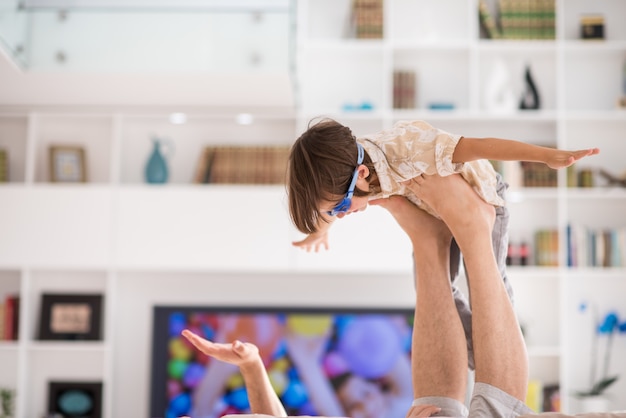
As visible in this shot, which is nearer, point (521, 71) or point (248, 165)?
point (248, 165)

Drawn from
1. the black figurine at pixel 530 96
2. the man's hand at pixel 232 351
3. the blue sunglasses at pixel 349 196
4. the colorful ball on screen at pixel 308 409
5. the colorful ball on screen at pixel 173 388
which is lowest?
the colorful ball on screen at pixel 308 409

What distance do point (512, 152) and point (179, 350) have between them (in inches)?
123

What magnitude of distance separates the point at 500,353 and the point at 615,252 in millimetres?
2982

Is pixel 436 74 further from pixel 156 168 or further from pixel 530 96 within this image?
pixel 156 168

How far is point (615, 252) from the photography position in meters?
4.43

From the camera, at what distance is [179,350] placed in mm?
4516

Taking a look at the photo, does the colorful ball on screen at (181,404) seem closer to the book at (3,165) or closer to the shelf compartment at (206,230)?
the shelf compartment at (206,230)

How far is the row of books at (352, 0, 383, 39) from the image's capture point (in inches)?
179

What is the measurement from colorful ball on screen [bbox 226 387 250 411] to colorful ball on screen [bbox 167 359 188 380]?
11.4 inches

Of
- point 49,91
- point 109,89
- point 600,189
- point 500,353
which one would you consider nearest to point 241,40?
point 109,89

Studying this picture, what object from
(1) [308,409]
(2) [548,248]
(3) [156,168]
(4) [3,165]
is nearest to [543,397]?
(2) [548,248]

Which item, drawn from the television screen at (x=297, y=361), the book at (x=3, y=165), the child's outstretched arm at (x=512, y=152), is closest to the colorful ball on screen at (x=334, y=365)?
the television screen at (x=297, y=361)

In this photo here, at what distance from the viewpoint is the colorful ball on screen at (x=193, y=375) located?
4469 mm

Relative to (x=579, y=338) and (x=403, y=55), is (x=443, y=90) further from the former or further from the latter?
(x=579, y=338)
